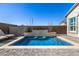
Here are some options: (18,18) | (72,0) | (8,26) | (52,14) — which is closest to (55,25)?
(52,14)

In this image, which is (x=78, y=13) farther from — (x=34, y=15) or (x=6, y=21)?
(x=6, y=21)

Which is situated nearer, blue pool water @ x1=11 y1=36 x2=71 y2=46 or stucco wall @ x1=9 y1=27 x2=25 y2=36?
blue pool water @ x1=11 y1=36 x2=71 y2=46

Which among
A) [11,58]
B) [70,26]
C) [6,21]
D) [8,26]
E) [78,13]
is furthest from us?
[6,21]

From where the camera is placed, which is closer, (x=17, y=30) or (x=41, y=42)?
(x=41, y=42)

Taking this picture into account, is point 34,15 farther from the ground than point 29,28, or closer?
farther from the ground

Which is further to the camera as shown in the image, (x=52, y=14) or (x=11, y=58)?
(x=52, y=14)

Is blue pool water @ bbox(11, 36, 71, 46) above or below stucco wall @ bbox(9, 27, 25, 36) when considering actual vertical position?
below

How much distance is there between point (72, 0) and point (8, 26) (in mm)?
11075

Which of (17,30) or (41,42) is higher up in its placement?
(17,30)

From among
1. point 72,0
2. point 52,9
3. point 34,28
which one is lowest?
point 34,28

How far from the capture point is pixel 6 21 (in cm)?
1631

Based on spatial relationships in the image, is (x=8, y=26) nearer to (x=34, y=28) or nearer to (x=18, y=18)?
(x=18, y=18)

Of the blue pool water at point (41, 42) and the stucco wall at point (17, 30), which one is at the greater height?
the stucco wall at point (17, 30)

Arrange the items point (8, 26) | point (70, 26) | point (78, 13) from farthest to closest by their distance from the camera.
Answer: point (8, 26), point (70, 26), point (78, 13)
